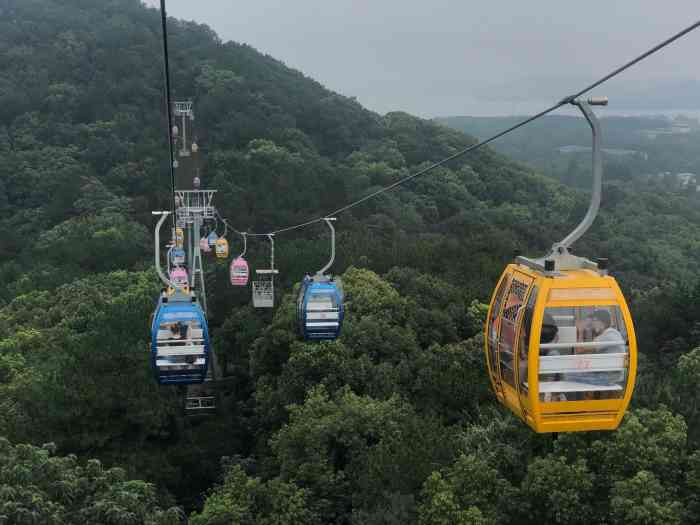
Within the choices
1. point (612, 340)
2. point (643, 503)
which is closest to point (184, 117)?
point (643, 503)

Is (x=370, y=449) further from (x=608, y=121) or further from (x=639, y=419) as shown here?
(x=608, y=121)

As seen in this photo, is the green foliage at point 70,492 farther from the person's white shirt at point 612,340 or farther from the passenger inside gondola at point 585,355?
the person's white shirt at point 612,340

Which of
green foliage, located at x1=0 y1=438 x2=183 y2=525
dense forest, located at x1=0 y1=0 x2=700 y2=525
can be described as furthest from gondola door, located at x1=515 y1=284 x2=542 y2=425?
green foliage, located at x1=0 y1=438 x2=183 y2=525

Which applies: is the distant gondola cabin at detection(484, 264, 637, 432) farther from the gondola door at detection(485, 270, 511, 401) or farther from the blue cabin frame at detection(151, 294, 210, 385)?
the blue cabin frame at detection(151, 294, 210, 385)

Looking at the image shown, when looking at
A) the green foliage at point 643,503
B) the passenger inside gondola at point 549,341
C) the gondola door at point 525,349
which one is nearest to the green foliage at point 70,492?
the green foliage at point 643,503

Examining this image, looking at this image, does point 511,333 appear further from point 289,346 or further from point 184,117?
point 184,117
